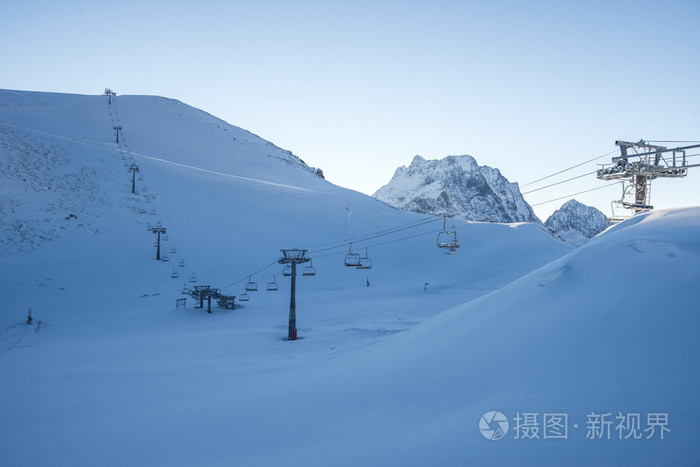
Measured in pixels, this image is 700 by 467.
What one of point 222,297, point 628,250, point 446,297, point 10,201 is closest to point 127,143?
point 10,201

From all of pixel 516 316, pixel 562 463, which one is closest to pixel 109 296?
pixel 516 316

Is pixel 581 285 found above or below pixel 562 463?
above

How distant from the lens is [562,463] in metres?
4.85

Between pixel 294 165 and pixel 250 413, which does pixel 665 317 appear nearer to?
pixel 250 413

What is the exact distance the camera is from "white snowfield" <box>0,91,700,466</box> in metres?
5.62

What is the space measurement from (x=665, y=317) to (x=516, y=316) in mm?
2971

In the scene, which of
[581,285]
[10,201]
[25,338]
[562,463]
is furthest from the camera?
[10,201]

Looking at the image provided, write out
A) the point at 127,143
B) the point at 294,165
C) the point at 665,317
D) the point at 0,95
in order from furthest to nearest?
1. the point at 294,165
2. the point at 0,95
3. the point at 127,143
4. the point at 665,317

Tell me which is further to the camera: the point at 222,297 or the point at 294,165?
the point at 294,165

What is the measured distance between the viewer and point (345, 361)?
40.5ft

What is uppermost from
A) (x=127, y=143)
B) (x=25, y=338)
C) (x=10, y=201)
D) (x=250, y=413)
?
(x=127, y=143)

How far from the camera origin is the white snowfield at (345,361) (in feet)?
18.4

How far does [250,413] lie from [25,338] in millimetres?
21624

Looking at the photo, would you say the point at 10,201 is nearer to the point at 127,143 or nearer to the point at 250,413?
the point at 127,143
